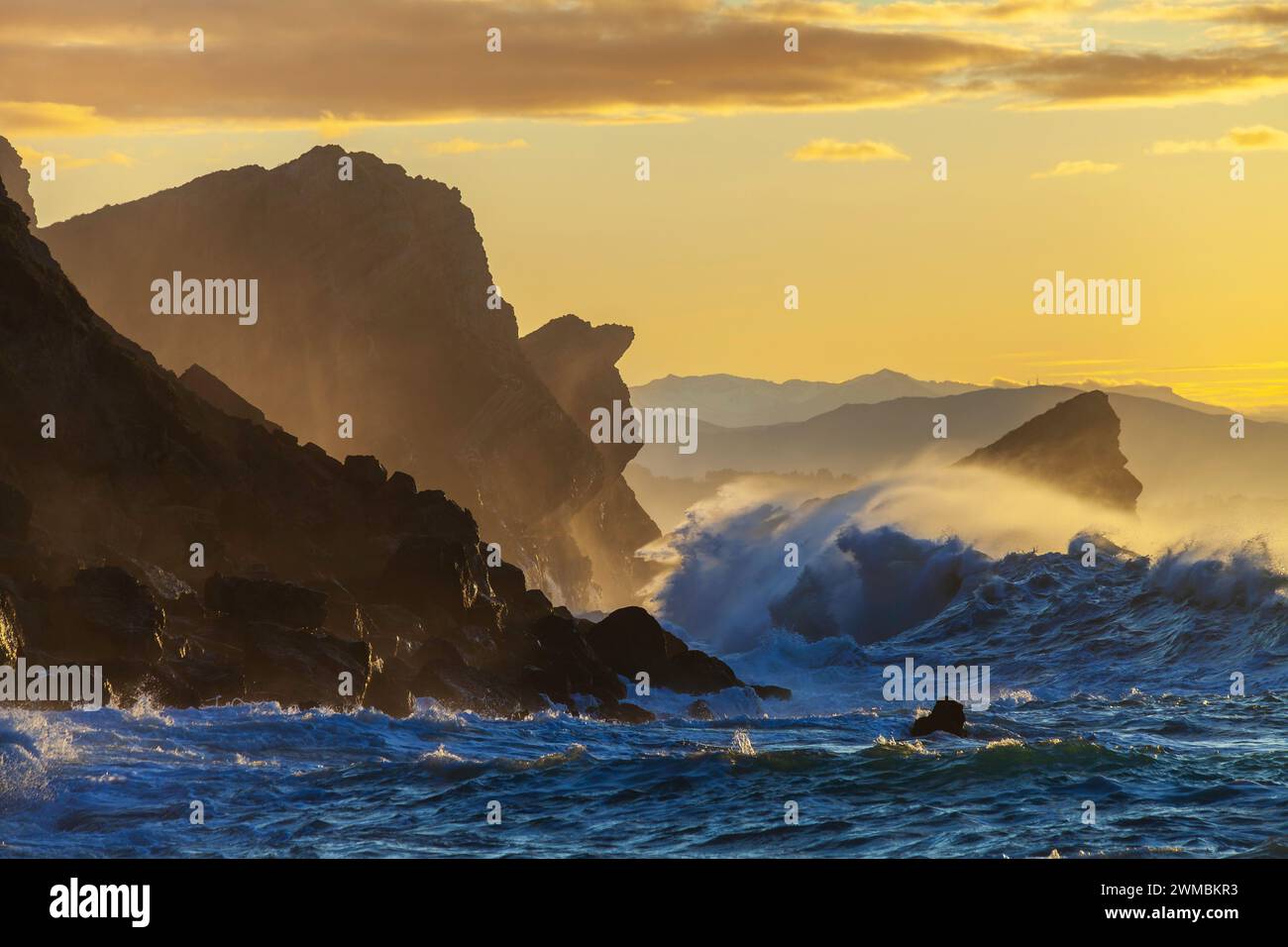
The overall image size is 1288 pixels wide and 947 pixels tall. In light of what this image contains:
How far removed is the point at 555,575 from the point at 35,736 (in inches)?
3522

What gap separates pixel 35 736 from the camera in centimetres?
3053

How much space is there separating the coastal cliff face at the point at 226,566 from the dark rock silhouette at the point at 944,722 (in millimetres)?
9832

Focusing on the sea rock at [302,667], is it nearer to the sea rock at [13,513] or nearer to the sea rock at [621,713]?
the sea rock at [13,513]

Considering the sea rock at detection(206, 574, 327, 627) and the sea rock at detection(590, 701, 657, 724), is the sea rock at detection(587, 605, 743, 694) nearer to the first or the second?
the sea rock at detection(590, 701, 657, 724)

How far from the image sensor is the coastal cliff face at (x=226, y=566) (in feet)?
128

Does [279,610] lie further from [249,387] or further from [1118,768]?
[249,387]

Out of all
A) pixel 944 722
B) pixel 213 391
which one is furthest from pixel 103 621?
pixel 213 391

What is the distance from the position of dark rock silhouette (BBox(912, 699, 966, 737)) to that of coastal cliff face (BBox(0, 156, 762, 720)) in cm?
983

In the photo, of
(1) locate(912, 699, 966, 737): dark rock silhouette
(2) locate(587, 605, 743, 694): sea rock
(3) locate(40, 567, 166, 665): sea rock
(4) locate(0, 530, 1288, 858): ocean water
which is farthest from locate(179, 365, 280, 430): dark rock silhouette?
(1) locate(912, 699, 966, 737): dark rock silhouette

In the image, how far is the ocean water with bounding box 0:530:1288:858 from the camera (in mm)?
27000

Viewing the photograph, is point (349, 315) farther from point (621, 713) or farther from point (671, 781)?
point (671, 781)

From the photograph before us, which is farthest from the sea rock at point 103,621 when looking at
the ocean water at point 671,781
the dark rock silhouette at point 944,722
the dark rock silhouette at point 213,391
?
the dark rock silhouette at point 213,391

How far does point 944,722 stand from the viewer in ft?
130
